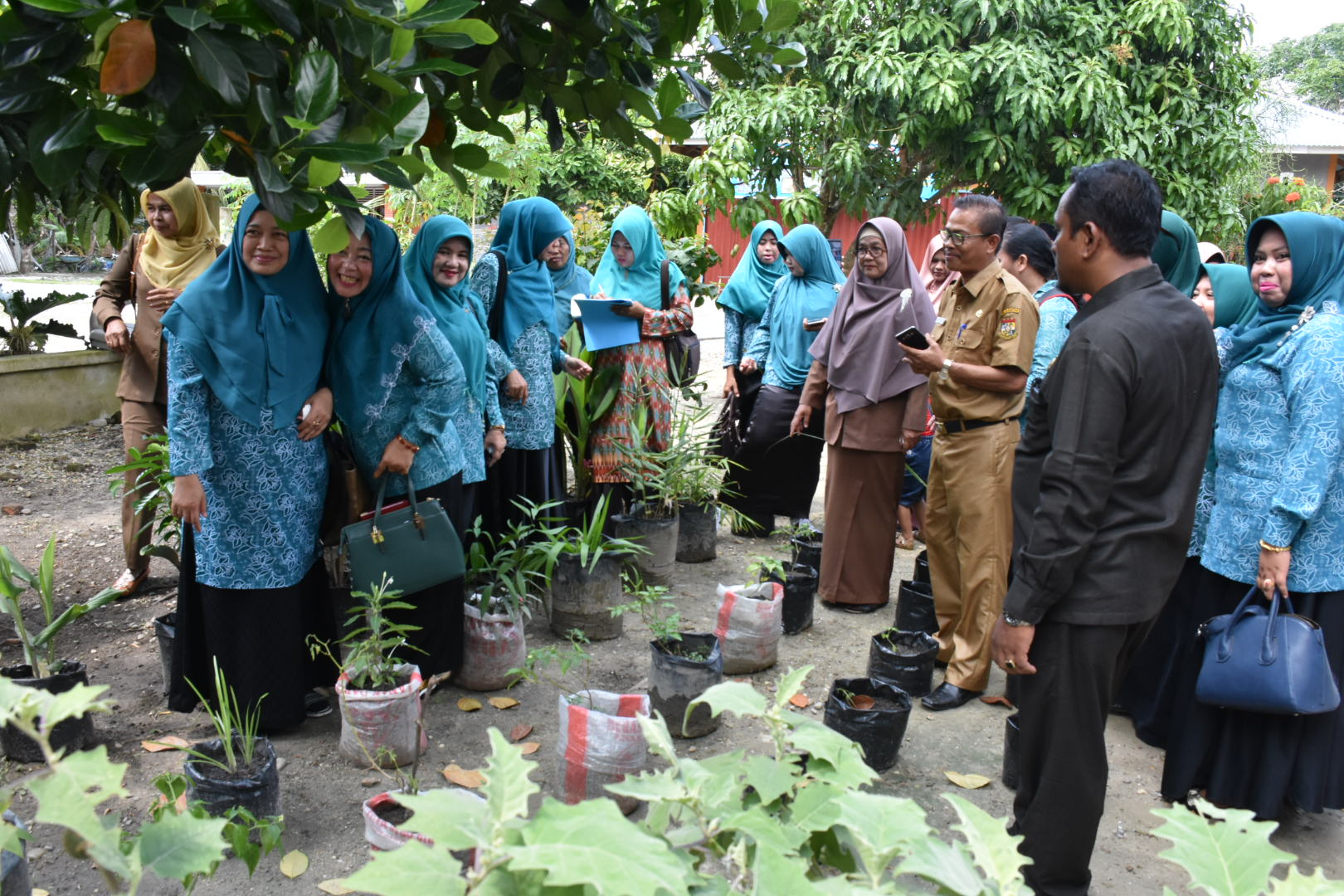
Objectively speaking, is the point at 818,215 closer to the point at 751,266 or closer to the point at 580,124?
the point at 751,266

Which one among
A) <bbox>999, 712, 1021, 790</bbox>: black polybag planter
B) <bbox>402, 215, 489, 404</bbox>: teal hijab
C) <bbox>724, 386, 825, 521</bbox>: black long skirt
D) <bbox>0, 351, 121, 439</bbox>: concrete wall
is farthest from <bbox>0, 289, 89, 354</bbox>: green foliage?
<bbox>999, 712, 1021, 790</bbox>: black polybag planter

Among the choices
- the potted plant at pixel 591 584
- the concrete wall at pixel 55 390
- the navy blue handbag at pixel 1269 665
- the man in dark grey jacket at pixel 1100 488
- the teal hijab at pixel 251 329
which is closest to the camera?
the man in dark grey jacket at pixel 1100 488

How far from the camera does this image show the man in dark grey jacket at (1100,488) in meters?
2.19

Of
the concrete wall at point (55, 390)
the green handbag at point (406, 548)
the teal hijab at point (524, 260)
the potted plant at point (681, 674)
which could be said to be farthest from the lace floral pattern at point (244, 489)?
the concrete wall at point (55, 390)

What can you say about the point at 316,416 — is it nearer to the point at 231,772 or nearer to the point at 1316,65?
the point at 231,772

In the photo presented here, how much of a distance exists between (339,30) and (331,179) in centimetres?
25

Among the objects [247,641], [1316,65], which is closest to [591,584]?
[247,641]

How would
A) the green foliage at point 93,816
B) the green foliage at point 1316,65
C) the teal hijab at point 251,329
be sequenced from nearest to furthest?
the green foliage at point 93,816 < the teal hijab at point 251,329 < the green foliage at point 1316,65

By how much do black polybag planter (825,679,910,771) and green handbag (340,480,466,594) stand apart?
1.34 metres

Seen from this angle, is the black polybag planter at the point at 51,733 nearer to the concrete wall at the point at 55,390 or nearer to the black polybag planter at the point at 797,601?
the black polybag planter at the point at 797,601

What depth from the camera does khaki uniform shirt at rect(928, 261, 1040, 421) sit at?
3.64 m

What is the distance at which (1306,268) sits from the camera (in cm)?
288

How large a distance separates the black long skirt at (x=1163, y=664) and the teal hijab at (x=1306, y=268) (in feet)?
2.65

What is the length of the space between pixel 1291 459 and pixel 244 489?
306cm
